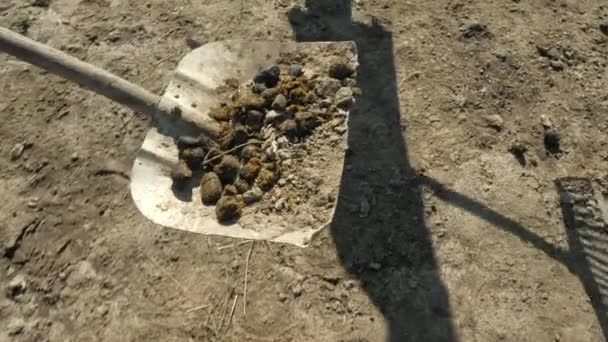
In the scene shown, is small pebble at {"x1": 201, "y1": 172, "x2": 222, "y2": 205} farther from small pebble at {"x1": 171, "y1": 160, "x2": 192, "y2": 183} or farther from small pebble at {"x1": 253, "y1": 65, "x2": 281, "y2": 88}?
small pebble at {"x1": 253, "y1": 65, "x2": 281, "y2": 88}

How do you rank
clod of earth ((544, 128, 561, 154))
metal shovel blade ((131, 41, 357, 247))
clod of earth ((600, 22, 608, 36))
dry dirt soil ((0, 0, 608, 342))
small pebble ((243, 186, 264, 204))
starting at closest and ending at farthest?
metal shovel blade ((131, 41, 357, 247)), small pebble ((243, 186, 264, 204)), dry dirt soil ((0, 0, 608, 342)), clod of earth ((544, 128, 561, 154)), clod of earth ((600, 22, 608, 36))

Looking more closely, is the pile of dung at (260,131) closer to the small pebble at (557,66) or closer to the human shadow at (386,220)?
the human shadow at (386,220)

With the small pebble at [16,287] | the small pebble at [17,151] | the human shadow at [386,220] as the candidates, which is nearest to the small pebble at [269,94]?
the human shadow at [386,220]

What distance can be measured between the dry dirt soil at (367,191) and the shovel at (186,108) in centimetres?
56

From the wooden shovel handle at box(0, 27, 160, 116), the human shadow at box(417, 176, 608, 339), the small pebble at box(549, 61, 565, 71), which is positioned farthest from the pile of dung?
the small pebble at box(549, 61, 565, 71)

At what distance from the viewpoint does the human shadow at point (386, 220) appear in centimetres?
266

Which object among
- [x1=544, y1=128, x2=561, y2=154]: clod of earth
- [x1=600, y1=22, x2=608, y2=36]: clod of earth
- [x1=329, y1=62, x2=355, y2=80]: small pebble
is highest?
[x1=329, y1=62, x2=355, y2=80]: small pebble

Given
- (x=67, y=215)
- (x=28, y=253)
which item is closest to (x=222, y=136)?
(x=67, y=215)

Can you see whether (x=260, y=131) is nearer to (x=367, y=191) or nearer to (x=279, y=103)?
(x=279, y=103)

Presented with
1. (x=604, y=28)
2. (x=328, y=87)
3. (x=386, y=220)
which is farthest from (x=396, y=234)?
(x=604, y=28)

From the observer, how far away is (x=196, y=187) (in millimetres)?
2553

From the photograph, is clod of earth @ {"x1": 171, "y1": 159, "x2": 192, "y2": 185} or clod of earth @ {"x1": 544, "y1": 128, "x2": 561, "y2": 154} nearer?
clod of earth @ {"x1": 171, "y1": 159, "x2": 192, "y2": 185}

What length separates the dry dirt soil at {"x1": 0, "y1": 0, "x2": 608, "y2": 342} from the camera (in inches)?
106

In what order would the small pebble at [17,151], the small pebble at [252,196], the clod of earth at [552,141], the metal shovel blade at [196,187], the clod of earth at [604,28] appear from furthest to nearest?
the clod of earth at [604,28] → the small pebble at [17,151] → the clod of earth at [552,141] → the small pebble at [252,196] → the metal shovel blade at [196,187]
